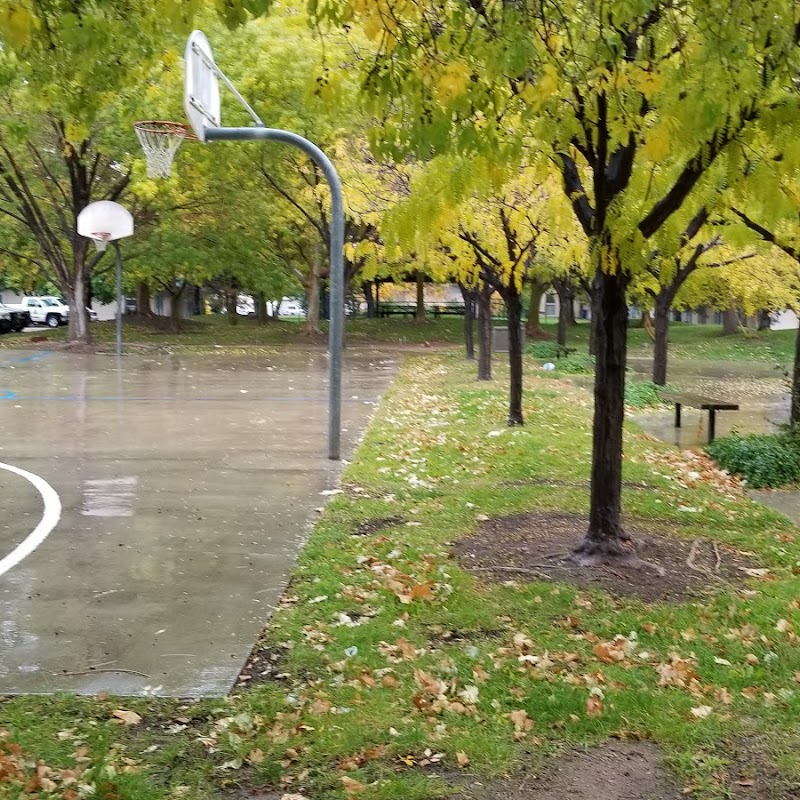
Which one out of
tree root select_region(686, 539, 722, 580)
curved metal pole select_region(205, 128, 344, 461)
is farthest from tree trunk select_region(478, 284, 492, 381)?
tree root select_region(686, 539, 722, 580)

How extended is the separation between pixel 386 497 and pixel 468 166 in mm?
3333

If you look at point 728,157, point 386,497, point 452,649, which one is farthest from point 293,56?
point 452,649

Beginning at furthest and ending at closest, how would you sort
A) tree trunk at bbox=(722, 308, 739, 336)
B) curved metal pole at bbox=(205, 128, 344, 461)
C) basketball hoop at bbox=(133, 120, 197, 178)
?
tree trunk at bbox=(722, 308, 739, 336), basketball hoop at bbox=(133, 120, 197, 178), curved metal pole at bbox=(205, 128, 344, 461)

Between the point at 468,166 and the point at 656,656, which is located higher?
the point at 468,166

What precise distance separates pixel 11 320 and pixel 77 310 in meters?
11.9

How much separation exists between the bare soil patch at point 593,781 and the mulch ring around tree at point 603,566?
2.01 meters

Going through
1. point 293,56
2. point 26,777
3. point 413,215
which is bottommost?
point 26,777

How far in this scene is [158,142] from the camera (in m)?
15.2

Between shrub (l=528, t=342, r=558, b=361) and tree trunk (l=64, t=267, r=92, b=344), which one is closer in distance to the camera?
shrub (l=528, t=342, r=558, b=361)

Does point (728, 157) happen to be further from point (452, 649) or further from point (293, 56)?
point (293, 56)

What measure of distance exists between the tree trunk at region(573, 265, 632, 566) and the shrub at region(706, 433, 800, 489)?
3.42m

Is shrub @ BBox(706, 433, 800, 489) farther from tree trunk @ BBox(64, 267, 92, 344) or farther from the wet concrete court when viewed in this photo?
tree trunk @ BBox(64, 267, 92, 344)

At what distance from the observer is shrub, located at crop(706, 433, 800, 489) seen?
31.1ft

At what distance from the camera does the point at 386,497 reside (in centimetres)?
856
